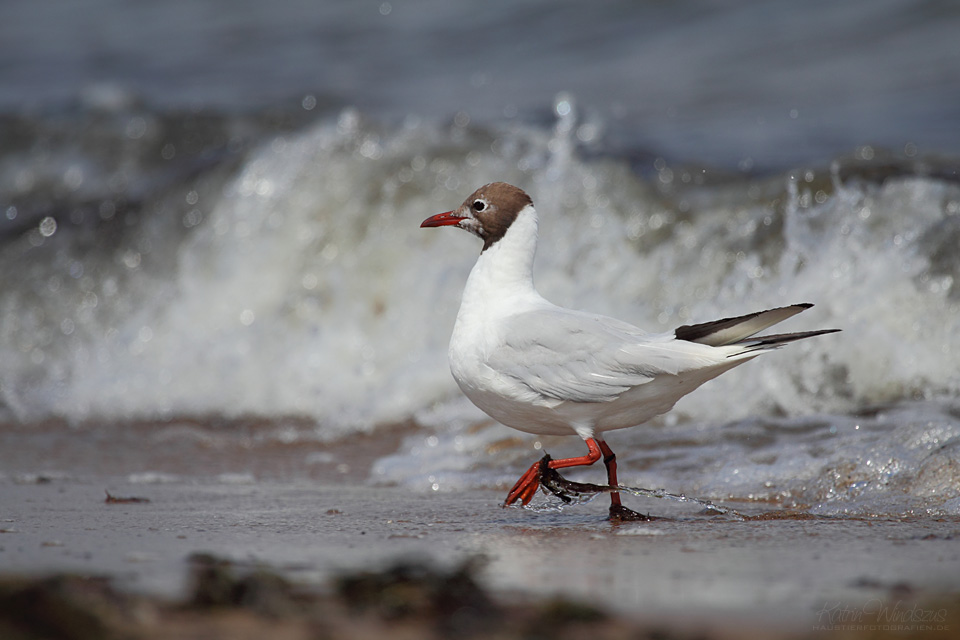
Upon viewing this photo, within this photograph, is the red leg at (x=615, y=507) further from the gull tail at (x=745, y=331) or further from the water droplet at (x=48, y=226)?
the water droplet at (x=48, y=226)

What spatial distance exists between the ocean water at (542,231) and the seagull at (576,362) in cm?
76

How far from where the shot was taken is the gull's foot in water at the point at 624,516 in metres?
3.58

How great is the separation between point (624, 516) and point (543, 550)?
0.74 metres

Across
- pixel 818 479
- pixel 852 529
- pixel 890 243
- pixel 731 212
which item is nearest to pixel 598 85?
pixel 731 212

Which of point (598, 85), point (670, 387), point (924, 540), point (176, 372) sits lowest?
point (924, 540)

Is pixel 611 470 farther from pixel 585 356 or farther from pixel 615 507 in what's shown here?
pixel 585 356

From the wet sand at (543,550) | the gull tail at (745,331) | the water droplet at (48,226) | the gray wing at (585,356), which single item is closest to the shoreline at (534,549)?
the wet sand at (543,550)

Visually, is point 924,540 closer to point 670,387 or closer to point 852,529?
point 852,529

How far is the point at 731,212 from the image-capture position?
699 cm

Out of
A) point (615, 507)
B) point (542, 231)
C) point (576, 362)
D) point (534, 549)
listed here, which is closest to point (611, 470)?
point (615, 507)

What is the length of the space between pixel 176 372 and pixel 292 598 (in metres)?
5.38

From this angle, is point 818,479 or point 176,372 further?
point 176,372

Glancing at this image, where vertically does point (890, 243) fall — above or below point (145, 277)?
below

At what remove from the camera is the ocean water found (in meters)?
5.29
